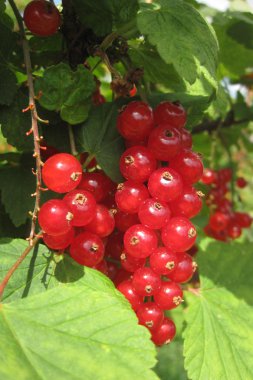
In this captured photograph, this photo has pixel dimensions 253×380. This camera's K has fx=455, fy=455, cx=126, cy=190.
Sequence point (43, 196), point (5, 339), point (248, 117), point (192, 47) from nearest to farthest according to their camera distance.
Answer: point (5, 339) < point (192, 47) < point (43, 196) < point (248, 117)

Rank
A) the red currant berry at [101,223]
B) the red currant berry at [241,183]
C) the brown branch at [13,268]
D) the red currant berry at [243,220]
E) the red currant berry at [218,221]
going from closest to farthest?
the brown branch at [13,268] → the red currant berry at [101,223] → the red currant berry at [218,221] → the red currant berry at [243,220] → the red currant berry at [241,183]

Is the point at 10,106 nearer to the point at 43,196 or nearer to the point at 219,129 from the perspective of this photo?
the point at 43,196

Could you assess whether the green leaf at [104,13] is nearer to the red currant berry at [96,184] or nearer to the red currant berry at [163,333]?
the red currant berry at [96,184]

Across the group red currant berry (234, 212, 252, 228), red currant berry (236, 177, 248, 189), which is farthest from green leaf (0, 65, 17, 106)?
red currant berry (236, 177, 248, 189)

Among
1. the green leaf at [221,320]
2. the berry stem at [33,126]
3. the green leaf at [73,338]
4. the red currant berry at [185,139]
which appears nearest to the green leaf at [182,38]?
the red currant berry at [185,139]

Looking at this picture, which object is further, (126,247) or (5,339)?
(126,247)

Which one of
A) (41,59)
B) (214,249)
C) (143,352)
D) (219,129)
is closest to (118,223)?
(143,352)
